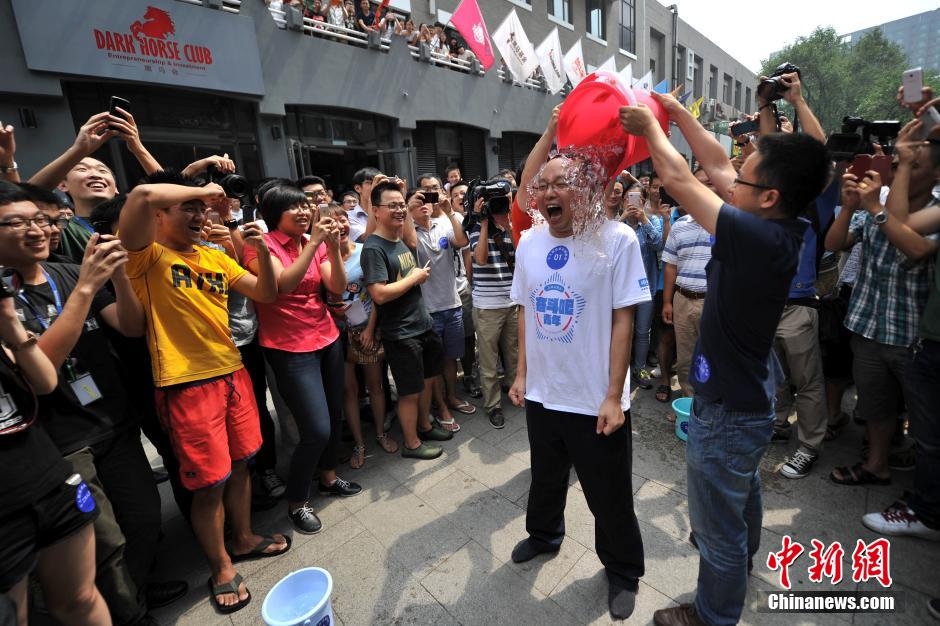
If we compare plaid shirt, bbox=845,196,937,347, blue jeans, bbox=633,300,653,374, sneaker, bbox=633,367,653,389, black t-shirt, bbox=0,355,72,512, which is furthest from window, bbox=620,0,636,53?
black t-shirt, bbox=0,355,72,512

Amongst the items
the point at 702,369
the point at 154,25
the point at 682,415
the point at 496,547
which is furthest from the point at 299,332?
the point at 154,25

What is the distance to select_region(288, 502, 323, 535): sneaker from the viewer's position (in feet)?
8.83

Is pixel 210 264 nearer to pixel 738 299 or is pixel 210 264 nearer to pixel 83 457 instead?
pixel 83 457

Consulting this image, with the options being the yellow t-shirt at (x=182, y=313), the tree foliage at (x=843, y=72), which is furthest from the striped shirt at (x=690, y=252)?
the tree foliage at (x=843, y=72)

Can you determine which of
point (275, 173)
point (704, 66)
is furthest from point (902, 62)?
point (275, 173)

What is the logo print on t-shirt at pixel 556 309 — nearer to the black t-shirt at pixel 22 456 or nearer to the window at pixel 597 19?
the black t-shirt at pixel 22 456

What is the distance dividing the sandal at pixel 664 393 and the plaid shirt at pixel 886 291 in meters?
1.66

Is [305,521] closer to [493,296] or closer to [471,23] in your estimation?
[493,296]

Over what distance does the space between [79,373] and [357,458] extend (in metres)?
1.85

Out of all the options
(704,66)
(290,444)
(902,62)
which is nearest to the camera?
(290,444)

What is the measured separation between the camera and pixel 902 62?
124 ft

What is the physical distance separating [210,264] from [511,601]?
2206mm

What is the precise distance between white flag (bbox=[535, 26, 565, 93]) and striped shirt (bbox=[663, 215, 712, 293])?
34.9 ft

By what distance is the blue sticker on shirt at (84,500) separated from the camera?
1654 millimetres
